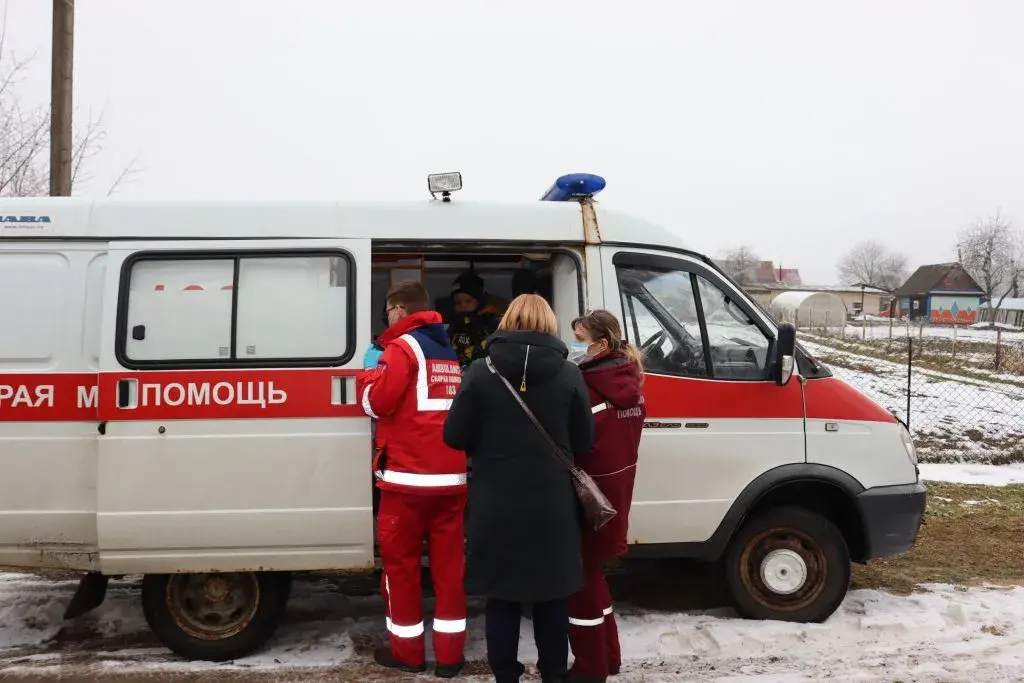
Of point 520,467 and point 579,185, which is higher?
point 579,185

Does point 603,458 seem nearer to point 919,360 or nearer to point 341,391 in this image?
point 341,391

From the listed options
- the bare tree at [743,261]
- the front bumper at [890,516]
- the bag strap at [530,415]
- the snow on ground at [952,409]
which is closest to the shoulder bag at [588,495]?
the bag strap at [530,415]

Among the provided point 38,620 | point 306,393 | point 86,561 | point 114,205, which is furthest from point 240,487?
point 38,620

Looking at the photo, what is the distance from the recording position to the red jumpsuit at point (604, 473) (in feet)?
12.3

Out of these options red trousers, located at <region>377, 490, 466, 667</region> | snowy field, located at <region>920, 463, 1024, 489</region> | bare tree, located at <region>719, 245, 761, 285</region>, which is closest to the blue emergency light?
red trousers, located at <region>377, 490, 466, 667</region>

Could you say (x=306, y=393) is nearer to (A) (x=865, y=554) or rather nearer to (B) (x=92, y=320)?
(B) (x=92, y=320)

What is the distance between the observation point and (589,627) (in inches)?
150

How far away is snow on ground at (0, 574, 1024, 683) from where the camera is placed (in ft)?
14.0

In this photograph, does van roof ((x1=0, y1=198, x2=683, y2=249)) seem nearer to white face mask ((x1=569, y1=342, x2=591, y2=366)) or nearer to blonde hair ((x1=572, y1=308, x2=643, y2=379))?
white face mask ((x1=569, y1=342, x2=591, y2=366))

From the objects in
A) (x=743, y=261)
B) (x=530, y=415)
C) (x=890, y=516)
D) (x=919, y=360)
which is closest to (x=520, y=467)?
(x=530, y=415)

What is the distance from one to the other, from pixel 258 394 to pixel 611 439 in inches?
74.4

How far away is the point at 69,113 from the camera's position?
25.7 ft

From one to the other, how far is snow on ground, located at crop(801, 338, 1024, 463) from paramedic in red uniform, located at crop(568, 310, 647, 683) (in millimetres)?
7609

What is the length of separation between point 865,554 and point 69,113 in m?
8.09
